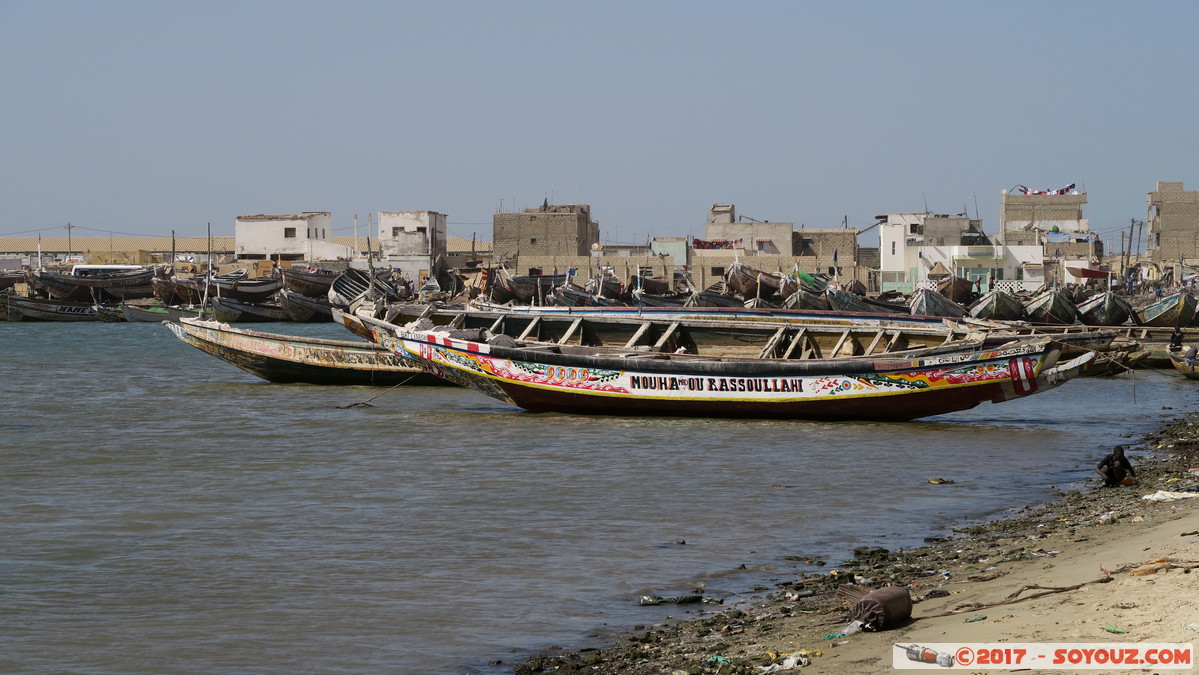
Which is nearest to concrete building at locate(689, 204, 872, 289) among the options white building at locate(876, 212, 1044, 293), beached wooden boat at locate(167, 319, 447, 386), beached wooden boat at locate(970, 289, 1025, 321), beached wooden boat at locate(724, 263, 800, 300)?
white building at locate(876, 212, 1044, 293)

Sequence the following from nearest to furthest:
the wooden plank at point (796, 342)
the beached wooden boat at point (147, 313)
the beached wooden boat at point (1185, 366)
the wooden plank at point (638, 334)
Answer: the wooden plank at point (796, 342) < the wooden plank at point (638, 334) < the beached wooden boat at point (1185, 366) < the beached wooden boat at point (147, 313)

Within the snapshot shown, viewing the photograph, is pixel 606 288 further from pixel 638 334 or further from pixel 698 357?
pixel 698 357

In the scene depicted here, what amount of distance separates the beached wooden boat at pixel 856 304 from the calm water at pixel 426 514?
20.3 meters

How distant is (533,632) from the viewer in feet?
26.6

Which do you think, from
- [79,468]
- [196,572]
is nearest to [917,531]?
[196,572]

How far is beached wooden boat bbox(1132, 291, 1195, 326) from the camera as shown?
35875mm

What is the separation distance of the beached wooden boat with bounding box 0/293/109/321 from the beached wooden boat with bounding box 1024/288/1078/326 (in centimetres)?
4806

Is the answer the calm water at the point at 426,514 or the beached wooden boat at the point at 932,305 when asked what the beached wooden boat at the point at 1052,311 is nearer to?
the beached wooden boat at the point at 932,305

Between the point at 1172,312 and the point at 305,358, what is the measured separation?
81.9 feet

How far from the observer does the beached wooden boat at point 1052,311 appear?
122ft

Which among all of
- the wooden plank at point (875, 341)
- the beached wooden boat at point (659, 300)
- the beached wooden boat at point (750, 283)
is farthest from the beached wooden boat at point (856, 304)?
the wooden plank at point (875, 341)

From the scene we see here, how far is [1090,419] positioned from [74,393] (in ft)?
69.3

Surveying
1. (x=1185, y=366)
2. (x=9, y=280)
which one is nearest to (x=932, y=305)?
(x=1185, y=366)

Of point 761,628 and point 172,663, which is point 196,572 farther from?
point 761,628
